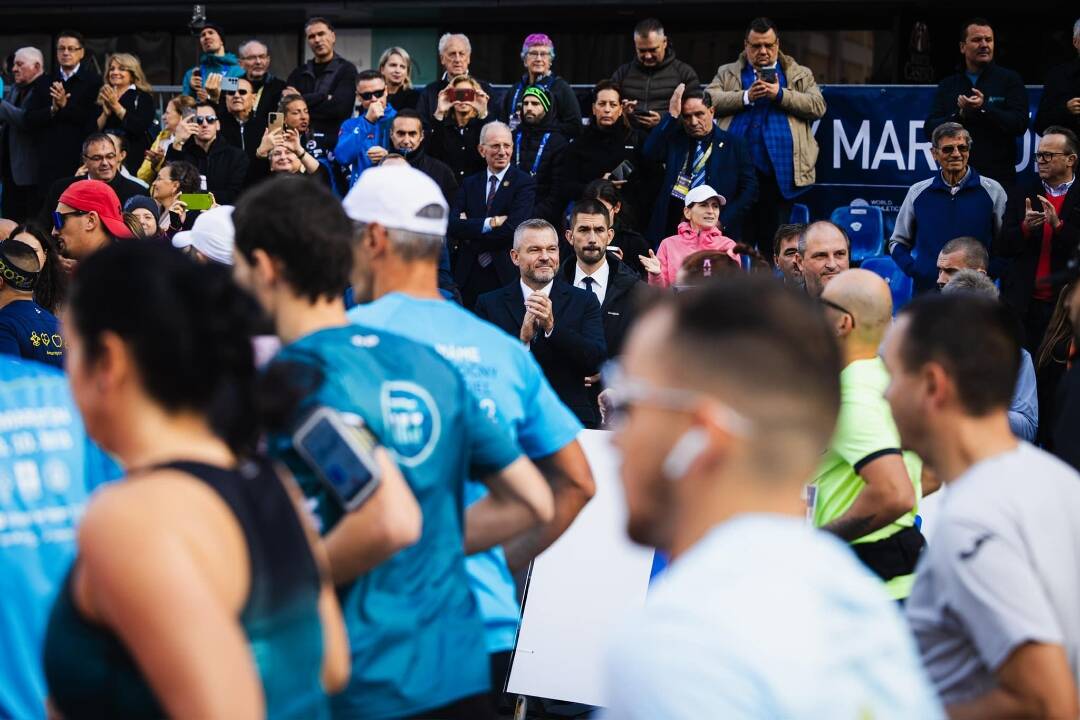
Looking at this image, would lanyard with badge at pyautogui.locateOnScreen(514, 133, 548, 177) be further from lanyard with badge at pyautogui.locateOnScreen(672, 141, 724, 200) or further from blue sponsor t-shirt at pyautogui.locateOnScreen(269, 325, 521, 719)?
blue sponsor t-shirt at pyautogui.locateOnScreen(269, 325, 521, 719)

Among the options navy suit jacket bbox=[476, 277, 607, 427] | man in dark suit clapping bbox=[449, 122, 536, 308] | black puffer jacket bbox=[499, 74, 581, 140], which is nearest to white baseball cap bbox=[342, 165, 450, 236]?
navy suit jacket bbox=[476, 277, 607, 427]

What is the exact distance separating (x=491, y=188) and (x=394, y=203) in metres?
7.40

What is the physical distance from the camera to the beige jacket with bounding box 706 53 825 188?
11.2 metres

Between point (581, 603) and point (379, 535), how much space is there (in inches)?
177

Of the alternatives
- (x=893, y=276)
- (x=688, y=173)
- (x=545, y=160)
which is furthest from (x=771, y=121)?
(x=893, y=276)

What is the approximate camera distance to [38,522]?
3.11 metres

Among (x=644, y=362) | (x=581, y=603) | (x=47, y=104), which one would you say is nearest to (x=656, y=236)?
(x=581, y=603)

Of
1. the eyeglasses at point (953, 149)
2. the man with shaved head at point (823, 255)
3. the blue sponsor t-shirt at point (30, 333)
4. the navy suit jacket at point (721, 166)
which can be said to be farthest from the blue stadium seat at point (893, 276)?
the blue sponsor t-shirt at point (30, 333)

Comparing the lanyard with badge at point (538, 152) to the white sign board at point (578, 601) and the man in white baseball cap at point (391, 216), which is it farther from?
A: the man in white baseball cap at point (391, 216)

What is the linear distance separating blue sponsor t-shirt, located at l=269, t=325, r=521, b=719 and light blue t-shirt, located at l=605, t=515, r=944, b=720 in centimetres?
114

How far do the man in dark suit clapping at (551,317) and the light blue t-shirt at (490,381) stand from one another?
481 centimetres

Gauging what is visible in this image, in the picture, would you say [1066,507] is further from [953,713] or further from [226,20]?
[226,20]

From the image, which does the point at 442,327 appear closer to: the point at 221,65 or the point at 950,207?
the point at 950,207

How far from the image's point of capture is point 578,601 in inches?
281
